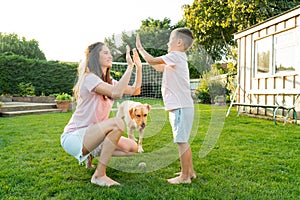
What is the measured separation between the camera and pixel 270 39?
783 centimetres

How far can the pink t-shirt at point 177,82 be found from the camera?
237cm

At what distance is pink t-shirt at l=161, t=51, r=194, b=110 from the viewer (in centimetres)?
237

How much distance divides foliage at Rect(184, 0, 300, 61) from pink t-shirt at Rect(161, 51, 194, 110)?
11021 millimetres

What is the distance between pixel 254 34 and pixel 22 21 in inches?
273

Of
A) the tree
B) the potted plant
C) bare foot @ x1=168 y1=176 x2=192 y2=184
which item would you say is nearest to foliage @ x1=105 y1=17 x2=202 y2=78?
the tree

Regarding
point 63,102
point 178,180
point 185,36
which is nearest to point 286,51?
point 185,36

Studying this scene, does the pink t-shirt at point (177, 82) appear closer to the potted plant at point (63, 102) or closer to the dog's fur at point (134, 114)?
the dog's fur at point (134, 114)

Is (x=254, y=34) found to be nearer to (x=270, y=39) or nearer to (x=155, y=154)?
(x=270, y=39)

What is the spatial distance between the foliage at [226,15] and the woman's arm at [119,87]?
11206mm

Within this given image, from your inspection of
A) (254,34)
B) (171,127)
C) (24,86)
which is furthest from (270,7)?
(171,127)

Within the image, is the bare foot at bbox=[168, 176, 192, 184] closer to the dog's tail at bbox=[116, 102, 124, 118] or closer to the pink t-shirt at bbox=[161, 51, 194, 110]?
the pink t-shirt at bbox=[161, 51, 194, 110]

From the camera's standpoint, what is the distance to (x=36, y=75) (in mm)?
14891

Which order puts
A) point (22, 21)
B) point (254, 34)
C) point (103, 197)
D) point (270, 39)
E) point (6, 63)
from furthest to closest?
1. point (6, 63)
2. point (254, 34)
3. point (270, 39)
4. point (22, 21)
5. point (103, 197)

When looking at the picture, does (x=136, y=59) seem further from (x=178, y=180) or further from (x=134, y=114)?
(x=178, y=180)
